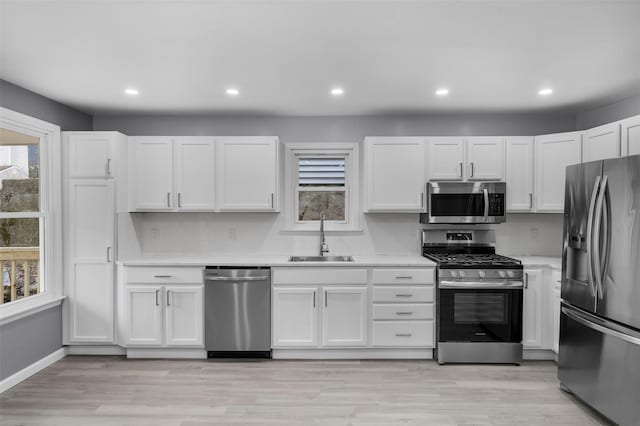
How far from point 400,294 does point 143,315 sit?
2.48 metres

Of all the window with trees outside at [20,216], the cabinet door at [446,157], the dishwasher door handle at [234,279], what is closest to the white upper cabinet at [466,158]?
the cabinet door at [446,157]

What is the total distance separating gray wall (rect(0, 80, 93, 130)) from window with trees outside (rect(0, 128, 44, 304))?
222 millimetres

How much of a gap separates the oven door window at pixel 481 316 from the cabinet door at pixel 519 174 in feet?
3.09

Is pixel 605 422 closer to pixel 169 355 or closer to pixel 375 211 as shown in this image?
pixel 375 211

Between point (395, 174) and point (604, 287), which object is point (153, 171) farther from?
point (604, 287)

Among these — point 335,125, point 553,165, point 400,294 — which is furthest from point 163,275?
point 553,165

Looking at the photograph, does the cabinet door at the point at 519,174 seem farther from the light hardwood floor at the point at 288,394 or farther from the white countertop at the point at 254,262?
the light hardwood floor at the point at 288,394

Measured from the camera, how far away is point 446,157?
3.79m

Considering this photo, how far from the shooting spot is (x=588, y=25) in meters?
2.06

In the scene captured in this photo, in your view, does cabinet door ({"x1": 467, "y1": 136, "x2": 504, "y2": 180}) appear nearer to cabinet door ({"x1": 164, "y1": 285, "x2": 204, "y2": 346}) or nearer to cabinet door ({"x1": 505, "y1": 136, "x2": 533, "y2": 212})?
cabinet door ({"x1": 505, "y1": 136, "x2": 533, "y2": 212})

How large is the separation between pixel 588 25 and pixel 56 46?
3198 mm

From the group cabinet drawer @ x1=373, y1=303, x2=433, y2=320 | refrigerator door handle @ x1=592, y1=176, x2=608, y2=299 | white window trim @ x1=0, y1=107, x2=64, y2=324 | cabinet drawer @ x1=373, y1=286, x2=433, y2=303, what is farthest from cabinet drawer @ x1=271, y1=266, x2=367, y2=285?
white window trim @ x1=0, y1=107, x2=64, y2=324

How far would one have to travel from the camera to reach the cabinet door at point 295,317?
11.5 ft

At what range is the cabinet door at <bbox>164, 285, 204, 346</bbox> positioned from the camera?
3.51 meters
